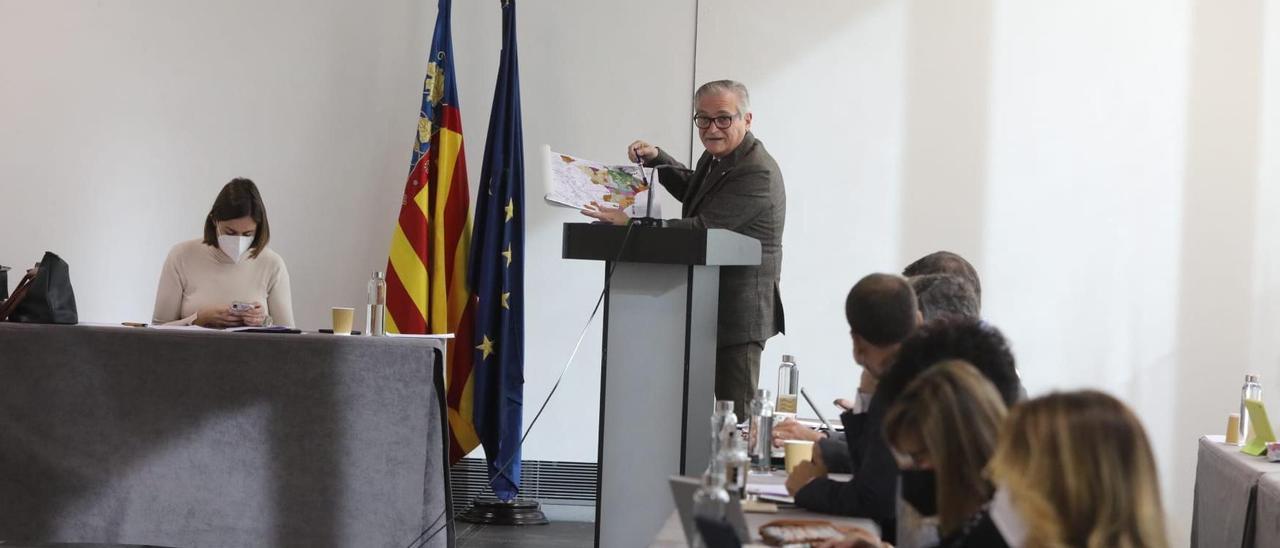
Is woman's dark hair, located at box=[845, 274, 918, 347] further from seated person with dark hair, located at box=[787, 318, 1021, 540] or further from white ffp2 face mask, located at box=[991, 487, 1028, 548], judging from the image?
white ffp2 face mask, located at box=[991, 487, 1028, 548]

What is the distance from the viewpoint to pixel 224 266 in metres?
4.97

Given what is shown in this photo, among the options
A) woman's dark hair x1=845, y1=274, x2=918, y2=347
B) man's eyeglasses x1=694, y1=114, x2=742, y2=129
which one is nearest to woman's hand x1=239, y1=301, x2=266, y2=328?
man's eyeglasses x1=694, y1=114, x2=742, y2=129

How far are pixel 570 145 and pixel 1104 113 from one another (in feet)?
7.60

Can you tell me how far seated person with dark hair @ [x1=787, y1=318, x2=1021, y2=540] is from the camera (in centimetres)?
215

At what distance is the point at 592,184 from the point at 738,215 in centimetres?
43

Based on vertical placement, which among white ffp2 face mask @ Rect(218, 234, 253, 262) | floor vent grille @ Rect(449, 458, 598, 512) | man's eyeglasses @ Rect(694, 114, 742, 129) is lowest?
floor vent grille @ Rect(449, 458, 598, 512)

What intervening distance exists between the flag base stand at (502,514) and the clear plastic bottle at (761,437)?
2.79 meters

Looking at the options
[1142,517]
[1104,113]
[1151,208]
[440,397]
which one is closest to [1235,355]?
[1151,208]

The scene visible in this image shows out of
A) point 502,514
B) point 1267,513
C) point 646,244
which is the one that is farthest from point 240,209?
point 1267,513

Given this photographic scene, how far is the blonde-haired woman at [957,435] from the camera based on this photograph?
1.78m

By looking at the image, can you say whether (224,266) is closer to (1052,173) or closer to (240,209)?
(240,209)

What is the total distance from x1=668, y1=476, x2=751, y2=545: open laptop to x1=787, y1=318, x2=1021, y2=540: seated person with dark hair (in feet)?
1.34

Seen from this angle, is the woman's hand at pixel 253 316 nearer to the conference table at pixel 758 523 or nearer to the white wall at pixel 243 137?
the white wall at pixel 243 137

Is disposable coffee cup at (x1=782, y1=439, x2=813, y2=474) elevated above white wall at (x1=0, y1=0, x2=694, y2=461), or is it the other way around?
white wall at (x1=0, y1=0, x2=694, y2=461)
